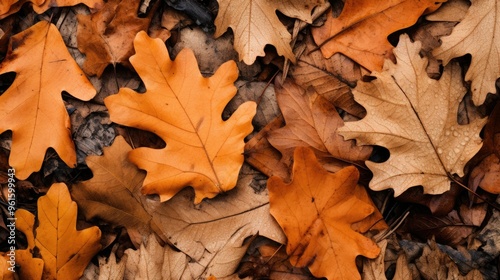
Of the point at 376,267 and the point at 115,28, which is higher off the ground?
the point at 115,28

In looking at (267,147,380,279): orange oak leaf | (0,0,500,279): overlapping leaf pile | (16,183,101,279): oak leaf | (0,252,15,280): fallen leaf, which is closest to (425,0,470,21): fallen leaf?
(0,0,500,279): overlapping leaf pile

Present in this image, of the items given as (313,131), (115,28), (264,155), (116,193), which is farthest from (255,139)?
(115,28)

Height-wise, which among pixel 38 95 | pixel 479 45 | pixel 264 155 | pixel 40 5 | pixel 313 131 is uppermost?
pixel 40 5

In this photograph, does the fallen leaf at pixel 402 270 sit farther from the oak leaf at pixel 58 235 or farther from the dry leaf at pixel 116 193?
the oak leaf at pixel 58 235

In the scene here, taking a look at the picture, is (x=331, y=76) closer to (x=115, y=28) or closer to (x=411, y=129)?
(x=411, y=129)

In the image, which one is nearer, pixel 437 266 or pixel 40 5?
pixel 437 266

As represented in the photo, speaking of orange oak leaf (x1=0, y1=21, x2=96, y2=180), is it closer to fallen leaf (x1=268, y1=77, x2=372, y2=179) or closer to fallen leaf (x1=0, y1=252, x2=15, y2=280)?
fallen leaf (x1=0, y1=252, x2=15, y2=280)
